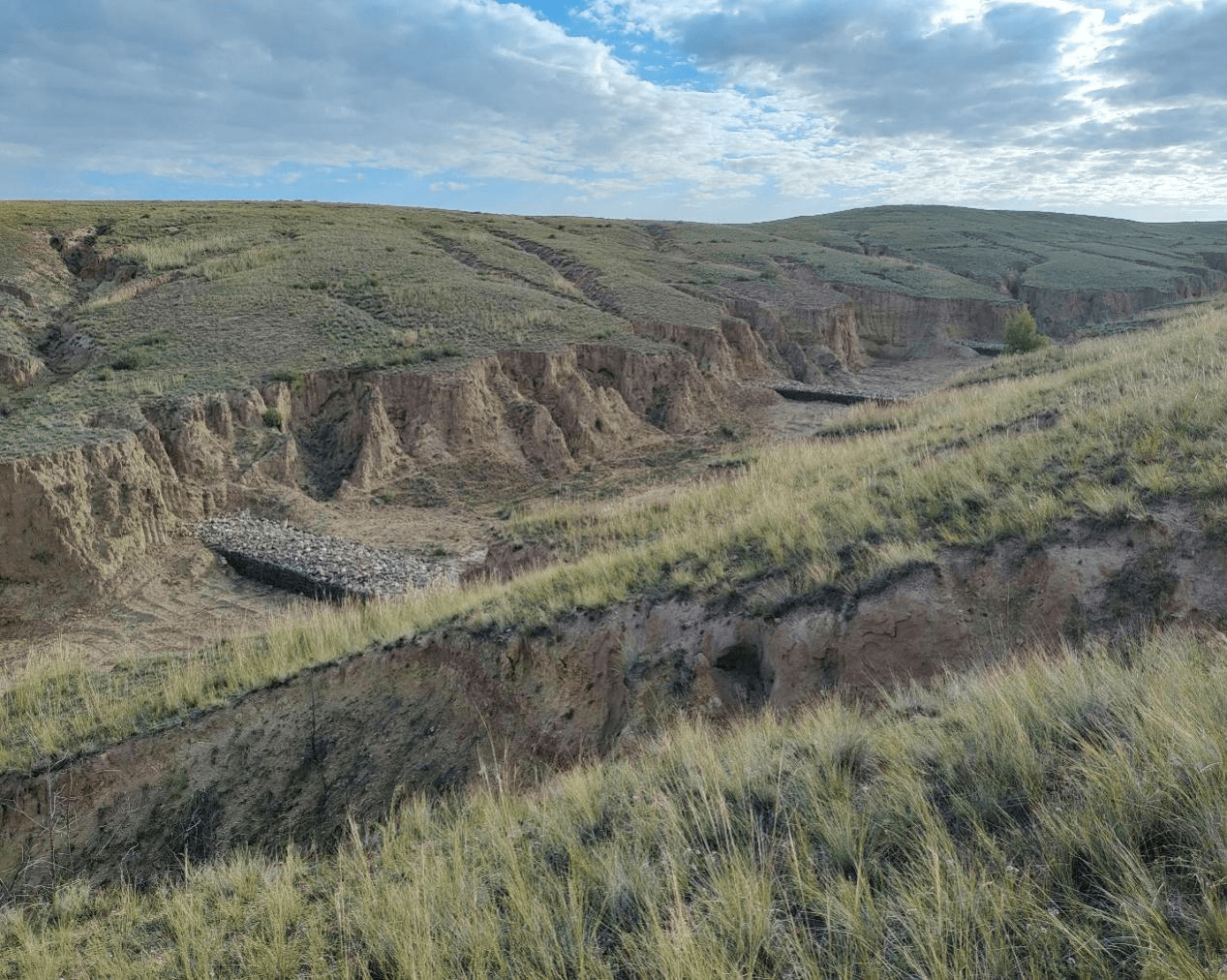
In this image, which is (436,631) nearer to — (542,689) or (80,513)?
(542,689)

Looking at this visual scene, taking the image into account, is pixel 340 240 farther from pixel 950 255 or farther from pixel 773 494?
pixel 950 255

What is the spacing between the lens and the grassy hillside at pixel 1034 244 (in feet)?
175

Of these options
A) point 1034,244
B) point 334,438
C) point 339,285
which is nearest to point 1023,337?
point 339,285

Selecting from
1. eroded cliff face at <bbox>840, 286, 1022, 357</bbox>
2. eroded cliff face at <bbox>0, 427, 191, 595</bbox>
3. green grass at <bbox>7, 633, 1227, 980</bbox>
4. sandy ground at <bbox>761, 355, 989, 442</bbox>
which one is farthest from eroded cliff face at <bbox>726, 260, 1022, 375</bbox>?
green grass at <bbox>7, 633, 1227, 980</bbox>

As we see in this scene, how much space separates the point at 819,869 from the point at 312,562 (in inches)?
582

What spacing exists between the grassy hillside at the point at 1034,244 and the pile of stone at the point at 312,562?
168 feet

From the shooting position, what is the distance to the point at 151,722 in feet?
23.4

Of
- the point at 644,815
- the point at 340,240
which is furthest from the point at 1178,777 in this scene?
the point at 340,240

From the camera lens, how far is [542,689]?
287 inches

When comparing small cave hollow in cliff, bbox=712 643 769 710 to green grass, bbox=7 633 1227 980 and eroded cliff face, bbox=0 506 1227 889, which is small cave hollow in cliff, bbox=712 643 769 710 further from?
green grass, bbox=7 633 1227 980

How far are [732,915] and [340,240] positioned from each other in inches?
1519

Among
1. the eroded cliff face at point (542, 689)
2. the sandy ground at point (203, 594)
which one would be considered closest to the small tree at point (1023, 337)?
the sandy ground at point (203, 594)

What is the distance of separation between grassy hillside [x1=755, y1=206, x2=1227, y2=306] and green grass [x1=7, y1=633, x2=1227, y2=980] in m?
55.9

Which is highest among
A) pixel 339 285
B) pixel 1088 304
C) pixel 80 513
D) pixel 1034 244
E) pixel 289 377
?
pixel 1034 244
